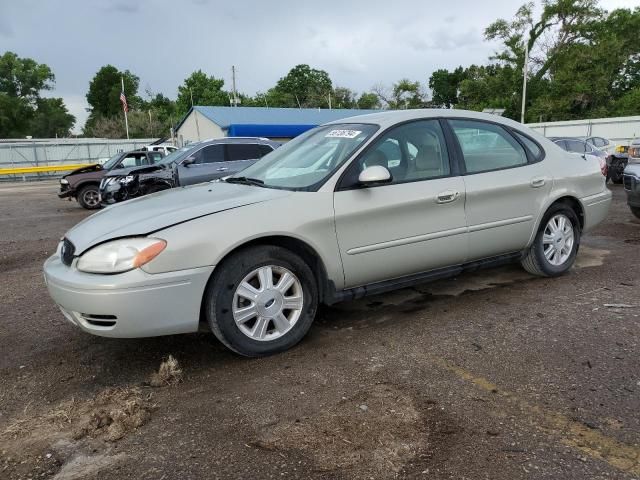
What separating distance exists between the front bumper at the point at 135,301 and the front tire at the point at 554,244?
3192mm

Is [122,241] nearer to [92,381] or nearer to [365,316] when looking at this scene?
[92,381]

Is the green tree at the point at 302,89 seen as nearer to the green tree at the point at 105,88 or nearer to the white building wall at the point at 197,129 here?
the green tree at the point at 105,88

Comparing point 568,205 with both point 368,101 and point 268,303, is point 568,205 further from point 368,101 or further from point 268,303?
point 368,101

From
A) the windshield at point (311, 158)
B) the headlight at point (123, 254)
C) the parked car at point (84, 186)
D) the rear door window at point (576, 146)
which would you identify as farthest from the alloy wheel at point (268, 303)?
the rear door window at point (576, 146)

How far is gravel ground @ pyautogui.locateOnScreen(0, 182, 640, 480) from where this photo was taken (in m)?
2.42

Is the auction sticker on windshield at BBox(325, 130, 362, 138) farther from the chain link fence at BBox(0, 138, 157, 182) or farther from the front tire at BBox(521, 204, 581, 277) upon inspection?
the chain link fence at BBox(0, 138, 157, 182)

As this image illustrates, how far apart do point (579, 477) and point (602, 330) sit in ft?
6.14

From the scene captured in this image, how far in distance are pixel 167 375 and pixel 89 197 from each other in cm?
1231

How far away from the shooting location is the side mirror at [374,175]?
12.1ft

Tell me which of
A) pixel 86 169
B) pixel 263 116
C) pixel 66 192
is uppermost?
pixel 263 116

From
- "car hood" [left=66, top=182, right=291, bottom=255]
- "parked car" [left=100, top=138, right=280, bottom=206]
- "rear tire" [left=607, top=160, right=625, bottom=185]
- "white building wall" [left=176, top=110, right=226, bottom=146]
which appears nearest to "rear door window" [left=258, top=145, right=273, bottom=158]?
"parked car" [left=100, top=138, right=280, bottom=206]

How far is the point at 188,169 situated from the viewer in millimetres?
11242

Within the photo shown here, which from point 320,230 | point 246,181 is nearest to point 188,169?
point 246,181

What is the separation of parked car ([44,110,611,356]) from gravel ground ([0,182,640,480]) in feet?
1.19
